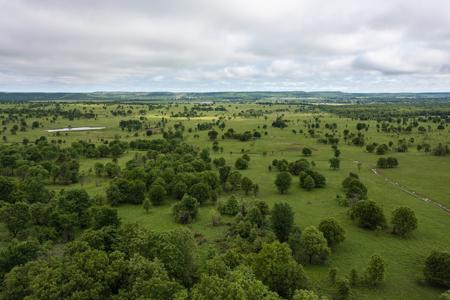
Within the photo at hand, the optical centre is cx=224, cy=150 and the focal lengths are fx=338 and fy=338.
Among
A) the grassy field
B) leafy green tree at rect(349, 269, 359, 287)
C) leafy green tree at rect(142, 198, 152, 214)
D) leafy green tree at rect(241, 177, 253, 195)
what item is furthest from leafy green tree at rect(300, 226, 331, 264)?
leafy green tree at rect(142, 198, 152, 214)

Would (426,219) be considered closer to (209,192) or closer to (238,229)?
(238,229)

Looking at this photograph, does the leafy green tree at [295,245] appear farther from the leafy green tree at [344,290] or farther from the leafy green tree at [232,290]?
the leafy green tree at [232,290]

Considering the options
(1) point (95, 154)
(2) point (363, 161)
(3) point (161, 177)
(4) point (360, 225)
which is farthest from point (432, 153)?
(1) point (95, 154)

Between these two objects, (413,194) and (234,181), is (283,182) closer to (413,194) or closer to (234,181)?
(234,181)

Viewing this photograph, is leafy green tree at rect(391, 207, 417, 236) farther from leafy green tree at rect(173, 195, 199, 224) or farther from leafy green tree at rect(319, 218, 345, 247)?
leafy green tree at rect(173, 195, 199, 224)

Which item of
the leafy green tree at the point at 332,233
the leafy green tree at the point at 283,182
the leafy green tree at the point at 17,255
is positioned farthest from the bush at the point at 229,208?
the leafy green tree at the point at 17,255
